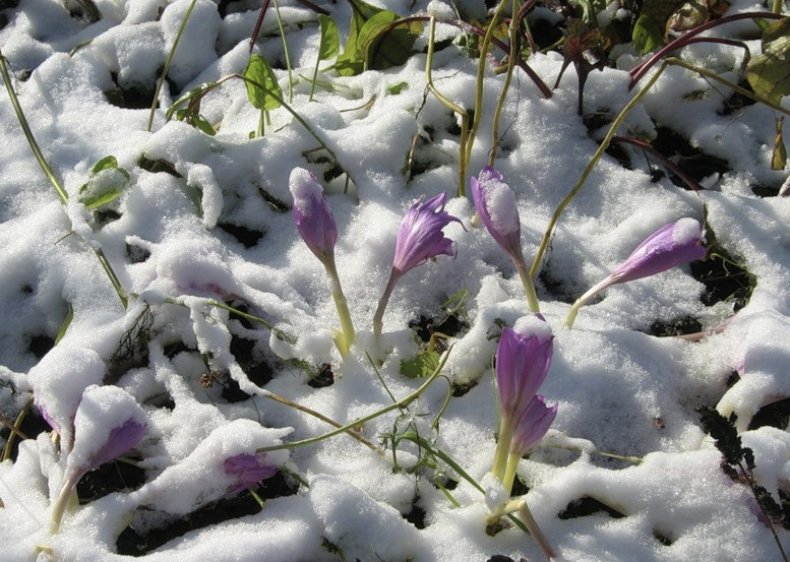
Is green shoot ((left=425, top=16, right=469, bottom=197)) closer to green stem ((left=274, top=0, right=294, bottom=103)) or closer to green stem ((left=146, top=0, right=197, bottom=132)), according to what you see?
green stem ((left=274, top=0, right=294, bottom=103))

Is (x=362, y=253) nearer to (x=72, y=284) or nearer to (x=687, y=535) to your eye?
(x=72, y=284)

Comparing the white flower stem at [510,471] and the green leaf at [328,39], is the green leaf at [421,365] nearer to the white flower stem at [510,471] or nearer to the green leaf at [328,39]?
the white flower stem at [510,471]

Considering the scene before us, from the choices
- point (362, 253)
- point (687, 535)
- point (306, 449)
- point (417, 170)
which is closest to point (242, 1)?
point (417, 170)

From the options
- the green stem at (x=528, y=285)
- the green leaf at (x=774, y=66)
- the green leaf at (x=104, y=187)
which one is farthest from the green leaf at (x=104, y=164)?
the green leaf at (x=774, y=66)


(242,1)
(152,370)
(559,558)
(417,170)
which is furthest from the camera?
(242,1)

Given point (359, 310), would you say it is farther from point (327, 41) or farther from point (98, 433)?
point (327, 41)

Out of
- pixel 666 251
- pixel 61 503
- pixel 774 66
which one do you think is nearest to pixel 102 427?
pixel 61 503

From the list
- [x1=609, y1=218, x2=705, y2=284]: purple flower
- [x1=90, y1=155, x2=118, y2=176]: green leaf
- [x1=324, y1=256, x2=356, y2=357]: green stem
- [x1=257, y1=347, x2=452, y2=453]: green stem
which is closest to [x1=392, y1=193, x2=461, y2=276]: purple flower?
[x1=324, y1=256, x2=356, y2=357]: green stem
